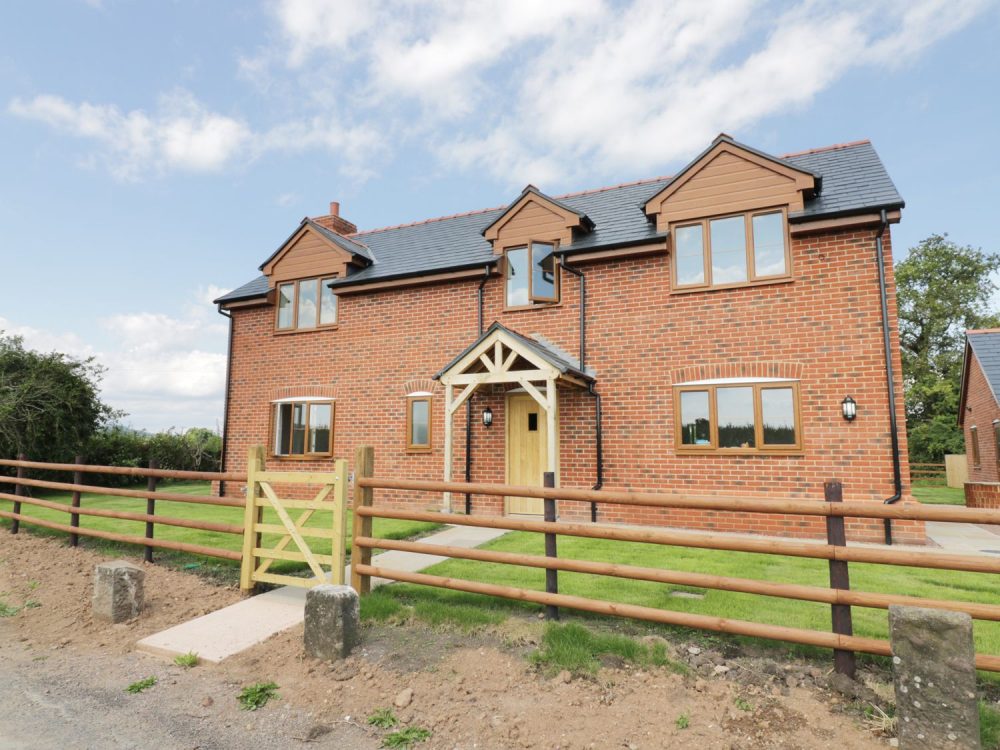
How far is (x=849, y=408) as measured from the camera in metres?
9.64

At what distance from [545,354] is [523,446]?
2.51 m

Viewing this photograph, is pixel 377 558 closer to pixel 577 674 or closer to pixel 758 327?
→ pixel 577 674

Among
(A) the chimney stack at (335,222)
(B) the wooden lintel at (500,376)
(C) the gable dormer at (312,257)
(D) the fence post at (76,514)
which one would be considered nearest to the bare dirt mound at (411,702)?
(D) the fence post at (76,514)

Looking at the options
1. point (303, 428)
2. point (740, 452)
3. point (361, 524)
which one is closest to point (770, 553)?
point (361, 524)

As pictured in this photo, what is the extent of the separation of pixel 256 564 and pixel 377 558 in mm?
1672

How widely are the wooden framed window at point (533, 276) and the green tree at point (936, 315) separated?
26821 millimetres

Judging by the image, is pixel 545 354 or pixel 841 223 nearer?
pixel 841 223

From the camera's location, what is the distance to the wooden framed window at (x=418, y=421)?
13.0 metres

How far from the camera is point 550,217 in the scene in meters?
12.5

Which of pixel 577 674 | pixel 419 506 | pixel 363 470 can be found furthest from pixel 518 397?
pixel 577 674

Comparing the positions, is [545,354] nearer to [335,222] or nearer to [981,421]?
[335,222]

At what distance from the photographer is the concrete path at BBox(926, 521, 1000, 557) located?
28.4 ft

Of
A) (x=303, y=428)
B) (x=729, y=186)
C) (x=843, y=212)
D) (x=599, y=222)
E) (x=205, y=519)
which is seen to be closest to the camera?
(x=843, y=212)

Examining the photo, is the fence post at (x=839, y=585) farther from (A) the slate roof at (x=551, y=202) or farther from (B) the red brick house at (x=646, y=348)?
(A) the slate roof at (x=551, y=202)
